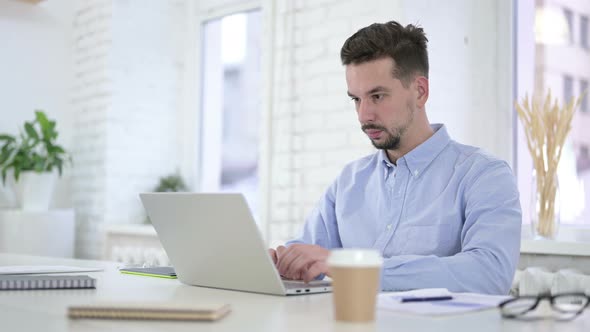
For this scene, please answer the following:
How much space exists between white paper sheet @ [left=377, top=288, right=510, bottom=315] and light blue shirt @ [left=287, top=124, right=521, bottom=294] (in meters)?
0.29

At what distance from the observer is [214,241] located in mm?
1483

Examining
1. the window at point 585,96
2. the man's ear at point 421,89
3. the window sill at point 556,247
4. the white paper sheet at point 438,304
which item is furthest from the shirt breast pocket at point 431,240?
the window at point 585,96

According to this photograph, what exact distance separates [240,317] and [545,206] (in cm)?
183

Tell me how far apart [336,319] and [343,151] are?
87.2 inches

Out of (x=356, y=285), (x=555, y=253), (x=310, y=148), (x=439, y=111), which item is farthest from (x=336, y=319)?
(x=310, y=148)

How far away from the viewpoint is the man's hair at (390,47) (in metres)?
2.13

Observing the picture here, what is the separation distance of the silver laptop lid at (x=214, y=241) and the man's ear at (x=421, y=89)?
36.1 inches

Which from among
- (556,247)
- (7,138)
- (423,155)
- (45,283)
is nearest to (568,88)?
(556,247)

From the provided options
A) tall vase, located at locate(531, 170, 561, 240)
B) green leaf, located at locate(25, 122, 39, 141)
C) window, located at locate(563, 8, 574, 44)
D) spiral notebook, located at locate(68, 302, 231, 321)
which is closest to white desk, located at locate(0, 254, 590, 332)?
spiral notebook, located at locate(68, 302, 231, 321)

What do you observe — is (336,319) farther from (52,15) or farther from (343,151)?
(52,15)

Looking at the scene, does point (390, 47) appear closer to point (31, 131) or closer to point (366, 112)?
point (366, 112)

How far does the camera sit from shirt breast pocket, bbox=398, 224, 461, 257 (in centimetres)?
200

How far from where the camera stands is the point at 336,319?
107 cm

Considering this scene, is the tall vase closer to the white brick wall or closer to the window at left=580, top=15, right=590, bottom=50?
the window at left=580, top=15, right=590, bottom=50
